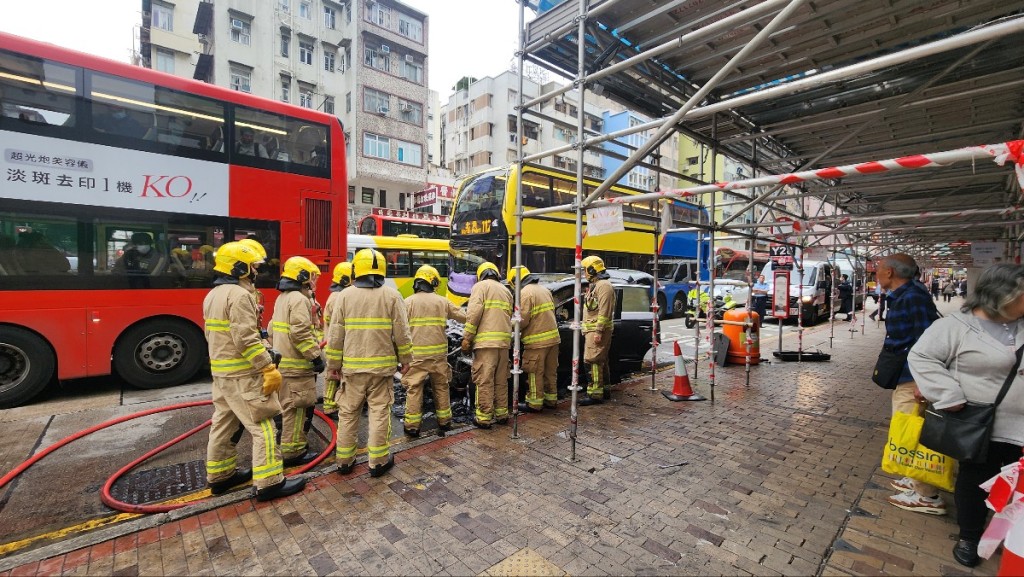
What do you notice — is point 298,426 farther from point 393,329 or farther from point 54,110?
point 54,110

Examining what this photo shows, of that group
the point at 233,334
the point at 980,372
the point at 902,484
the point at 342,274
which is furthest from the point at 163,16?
the point at 902,484

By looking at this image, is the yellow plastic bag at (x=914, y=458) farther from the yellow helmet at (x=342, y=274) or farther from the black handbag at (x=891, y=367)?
the yellow helmet at (x=342, y=274)

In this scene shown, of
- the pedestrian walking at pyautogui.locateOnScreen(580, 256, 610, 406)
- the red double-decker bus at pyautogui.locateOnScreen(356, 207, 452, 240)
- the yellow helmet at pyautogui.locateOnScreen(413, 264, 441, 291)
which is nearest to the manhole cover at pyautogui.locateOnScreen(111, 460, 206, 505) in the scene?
the yellow helmet at pyautogui.locateOnScreen(413, 264, 441, 291)

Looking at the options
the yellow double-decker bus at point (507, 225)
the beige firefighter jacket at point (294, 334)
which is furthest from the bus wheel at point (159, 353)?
the yellow double-decker bus at point (507, 225)

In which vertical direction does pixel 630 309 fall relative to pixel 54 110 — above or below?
below

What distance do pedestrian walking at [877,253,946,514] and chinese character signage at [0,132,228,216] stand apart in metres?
8.43

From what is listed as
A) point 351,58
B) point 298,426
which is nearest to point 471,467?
point 298,426

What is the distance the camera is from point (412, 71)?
29297 millimetres

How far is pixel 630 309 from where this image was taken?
23.4 feet

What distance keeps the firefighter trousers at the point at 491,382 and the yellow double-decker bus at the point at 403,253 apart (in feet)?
34.0

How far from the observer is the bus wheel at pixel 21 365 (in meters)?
5.61

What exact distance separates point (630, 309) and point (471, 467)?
410cm

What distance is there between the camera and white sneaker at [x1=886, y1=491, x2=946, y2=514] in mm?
3215

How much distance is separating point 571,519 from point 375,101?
28928 millimetres
